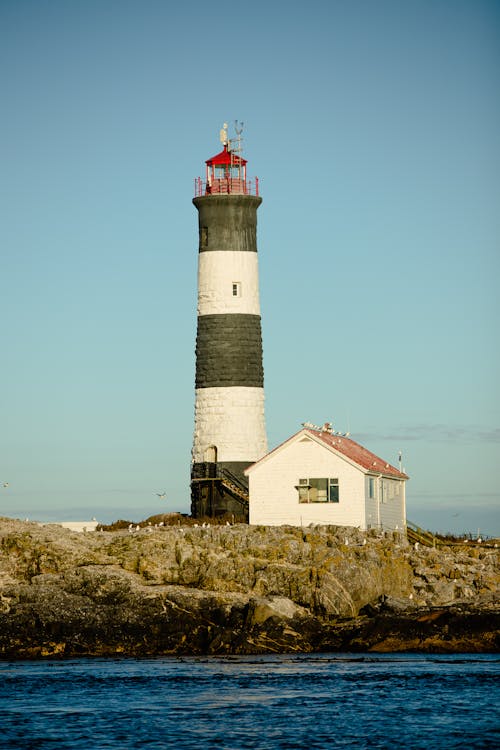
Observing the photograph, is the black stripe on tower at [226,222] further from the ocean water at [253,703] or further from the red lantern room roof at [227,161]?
the ocean water at [253,703]

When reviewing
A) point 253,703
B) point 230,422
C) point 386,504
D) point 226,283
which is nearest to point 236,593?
point 253,703

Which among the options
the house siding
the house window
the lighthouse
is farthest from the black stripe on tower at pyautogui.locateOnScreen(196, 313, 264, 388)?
the house siding

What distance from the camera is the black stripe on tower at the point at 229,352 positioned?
164 ft

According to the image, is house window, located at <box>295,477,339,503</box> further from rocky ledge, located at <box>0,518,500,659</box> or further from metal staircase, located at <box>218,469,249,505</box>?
metal staircase, located at <box>218,469,249,505</box>

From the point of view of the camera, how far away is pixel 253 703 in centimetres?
3006

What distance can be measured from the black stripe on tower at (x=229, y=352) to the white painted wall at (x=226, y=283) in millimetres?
317

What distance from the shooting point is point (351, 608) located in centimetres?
3972

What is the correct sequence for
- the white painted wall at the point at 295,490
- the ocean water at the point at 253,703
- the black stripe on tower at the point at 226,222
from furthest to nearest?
1. the black stripe on tower at the point at 226,222
2. the white painted wall at the point at 295,490
3. the ocean water at the point at 253,703

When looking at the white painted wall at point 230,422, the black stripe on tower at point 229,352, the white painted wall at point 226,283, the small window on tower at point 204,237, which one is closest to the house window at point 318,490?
the white painted wall at point 230,422

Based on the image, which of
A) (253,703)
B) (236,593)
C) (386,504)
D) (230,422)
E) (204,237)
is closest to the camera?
(253,703)

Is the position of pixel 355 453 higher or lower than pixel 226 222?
lower

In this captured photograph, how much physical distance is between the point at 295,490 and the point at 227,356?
6139 mm

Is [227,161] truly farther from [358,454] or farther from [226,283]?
[358,454]

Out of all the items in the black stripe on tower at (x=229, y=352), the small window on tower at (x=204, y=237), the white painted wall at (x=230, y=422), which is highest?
the small window on tower at (x=204, y=237)
